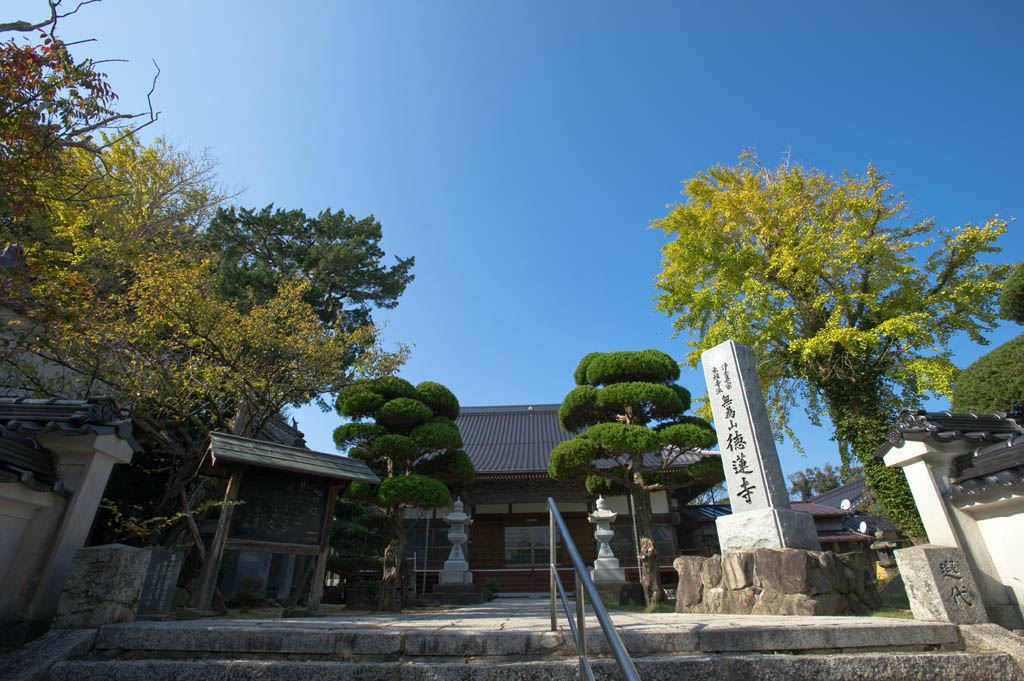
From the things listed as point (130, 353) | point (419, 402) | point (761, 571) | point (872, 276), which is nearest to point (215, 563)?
point (130, 353)

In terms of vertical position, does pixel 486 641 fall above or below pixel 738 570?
below

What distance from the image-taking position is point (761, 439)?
8.12 meters

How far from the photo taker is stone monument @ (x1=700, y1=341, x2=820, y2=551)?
278 inches

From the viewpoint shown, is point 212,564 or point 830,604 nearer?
point 830,604

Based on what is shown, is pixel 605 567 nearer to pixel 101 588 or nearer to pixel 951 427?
pixel 951 427

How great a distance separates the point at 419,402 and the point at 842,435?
360 inches

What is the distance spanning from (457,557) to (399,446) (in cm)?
522

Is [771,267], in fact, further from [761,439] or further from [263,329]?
[263,329]

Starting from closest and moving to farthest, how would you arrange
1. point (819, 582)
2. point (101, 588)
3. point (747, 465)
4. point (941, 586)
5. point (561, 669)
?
point (561, 669)
point (101, 588)
point (941, 586)
point (819, 582)
point (747, 465)

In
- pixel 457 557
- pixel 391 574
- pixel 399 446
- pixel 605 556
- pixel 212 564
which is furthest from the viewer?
pixel 457 557

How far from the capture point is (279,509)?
7020mm

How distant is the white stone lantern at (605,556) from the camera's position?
515 inches

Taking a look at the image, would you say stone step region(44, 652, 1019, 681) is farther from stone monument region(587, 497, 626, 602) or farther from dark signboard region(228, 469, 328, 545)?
stone monument region(587, 497, 626, 602)

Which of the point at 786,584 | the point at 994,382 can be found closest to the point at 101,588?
the point at 786,584
